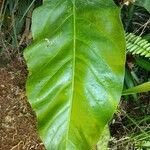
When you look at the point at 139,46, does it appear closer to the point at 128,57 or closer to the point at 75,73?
the point at 128,57

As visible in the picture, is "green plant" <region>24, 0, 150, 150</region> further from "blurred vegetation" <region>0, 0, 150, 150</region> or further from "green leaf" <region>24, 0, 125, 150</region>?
"blurred vegetation" <region>0, 0, 150, 150</region>

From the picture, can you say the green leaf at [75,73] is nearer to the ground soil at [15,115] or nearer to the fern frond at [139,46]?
the fern frond at [139,46]

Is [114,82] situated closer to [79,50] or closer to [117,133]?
[79,50]

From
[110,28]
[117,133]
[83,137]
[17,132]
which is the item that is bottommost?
[117,133]

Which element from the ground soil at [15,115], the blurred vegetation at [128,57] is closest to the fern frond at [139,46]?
the blurred vegetation at [128,57]

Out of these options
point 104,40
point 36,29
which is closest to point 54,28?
point 36,29

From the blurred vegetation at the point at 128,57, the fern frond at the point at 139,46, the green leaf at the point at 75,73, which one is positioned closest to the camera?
the green leaf at the point at 75,73
